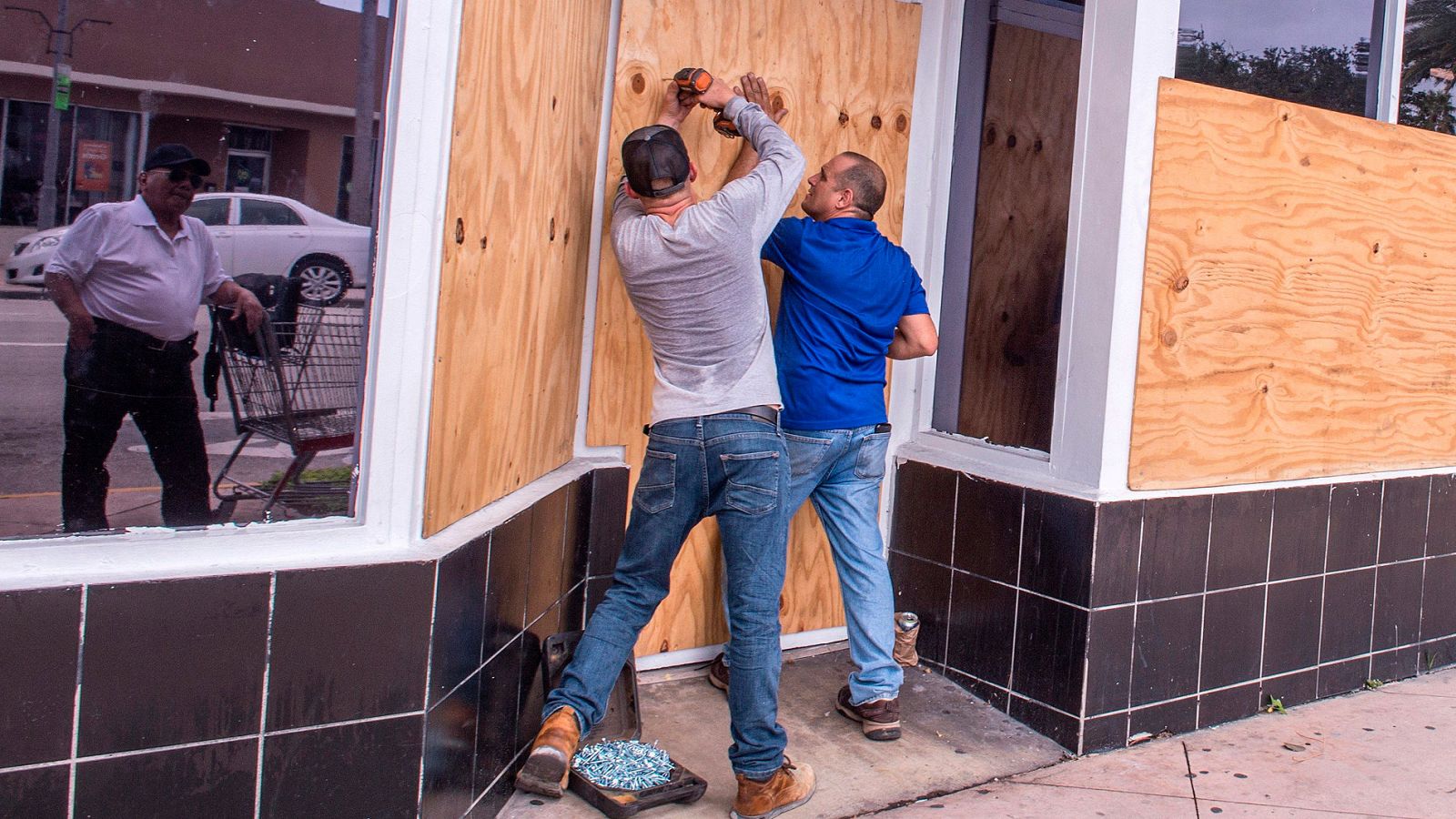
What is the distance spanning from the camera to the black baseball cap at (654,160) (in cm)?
316

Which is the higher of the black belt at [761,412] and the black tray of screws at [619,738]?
the black belt at [761,412]

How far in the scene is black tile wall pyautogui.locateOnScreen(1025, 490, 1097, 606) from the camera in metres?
3.84

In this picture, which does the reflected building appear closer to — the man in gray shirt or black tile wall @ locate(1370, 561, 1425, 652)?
the man in gray shirt

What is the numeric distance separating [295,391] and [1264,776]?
314 cm

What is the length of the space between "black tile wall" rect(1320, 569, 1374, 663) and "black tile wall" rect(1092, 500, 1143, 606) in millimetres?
1130

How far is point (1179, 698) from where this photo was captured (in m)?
4.14

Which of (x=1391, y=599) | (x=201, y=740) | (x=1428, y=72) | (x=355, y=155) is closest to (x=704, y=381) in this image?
(x=355, y=155)

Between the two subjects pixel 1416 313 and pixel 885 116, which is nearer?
pixel 885 116

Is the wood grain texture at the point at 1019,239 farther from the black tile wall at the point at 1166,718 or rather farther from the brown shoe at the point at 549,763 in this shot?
the brown shoe at the point at 549,763

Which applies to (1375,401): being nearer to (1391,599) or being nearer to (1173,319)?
(1391,599)

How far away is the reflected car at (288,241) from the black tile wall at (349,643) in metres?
0.60

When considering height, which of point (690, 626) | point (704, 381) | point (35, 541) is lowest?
point (690, 626)

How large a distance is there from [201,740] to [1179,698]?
315 centimetres

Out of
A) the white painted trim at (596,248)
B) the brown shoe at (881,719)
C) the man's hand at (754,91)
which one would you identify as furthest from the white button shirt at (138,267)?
the brown shoe at (881,719)
